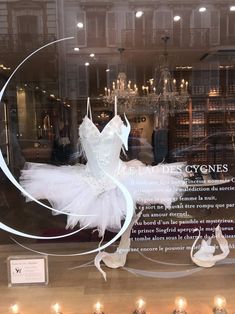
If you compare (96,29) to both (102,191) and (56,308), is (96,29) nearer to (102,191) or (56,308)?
(102,191)

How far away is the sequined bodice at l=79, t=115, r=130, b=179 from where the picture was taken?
2008 mm

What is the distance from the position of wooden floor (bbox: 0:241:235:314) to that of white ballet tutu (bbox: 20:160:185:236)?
0.26m

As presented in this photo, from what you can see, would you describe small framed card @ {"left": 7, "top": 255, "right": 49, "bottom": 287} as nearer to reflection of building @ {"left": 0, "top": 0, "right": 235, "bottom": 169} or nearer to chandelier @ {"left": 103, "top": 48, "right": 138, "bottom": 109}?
reflection of building @ {"left": 0, "top": 0, "right": 235, "bottom": 169}

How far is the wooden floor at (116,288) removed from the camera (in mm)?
1715

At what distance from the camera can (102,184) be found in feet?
6.55

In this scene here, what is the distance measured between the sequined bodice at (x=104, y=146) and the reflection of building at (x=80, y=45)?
15 centimetres

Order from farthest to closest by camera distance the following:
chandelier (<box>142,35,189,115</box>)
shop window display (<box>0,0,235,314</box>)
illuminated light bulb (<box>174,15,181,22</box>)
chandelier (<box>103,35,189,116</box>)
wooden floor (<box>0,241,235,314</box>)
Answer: chandelier (<box>142,35,189,115</box>) → chandelier (<box>103,35,189,116</box>) → illuminated light bulb (<box>174,15,181,22</box>) → shop window display (<box>0,0,235,314</box>) → wooden floor (<box>0,241,235,314</box>)

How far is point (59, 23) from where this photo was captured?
1.97 m

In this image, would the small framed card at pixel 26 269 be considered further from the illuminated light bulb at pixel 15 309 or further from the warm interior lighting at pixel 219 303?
the warm interior lighting at pixel 219 303

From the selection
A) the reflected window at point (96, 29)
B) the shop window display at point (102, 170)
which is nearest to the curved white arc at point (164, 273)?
the shop window display at point (102, 170)

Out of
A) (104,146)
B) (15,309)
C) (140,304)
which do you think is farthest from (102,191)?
(15,309)

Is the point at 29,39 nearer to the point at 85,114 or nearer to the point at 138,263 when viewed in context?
the point at 85,114

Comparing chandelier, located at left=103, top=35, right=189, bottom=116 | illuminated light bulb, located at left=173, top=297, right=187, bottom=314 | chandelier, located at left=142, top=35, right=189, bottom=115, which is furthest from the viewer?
chandelier, located at left=142, top=35, right=189, bottom=115

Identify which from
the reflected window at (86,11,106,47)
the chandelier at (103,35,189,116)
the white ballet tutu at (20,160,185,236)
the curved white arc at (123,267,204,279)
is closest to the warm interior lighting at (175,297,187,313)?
the curved white arc at (123,267,204,279)
